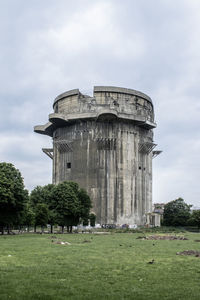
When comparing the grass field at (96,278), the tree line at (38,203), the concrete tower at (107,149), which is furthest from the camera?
the concrete tower at (107,149)

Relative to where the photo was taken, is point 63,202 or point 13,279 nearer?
point 13,279

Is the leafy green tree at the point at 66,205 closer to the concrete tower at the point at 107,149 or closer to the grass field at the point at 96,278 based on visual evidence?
the concrete tower at the point at 107,149

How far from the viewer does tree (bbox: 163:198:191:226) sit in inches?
4082

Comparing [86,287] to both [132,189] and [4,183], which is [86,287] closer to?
[4,183]

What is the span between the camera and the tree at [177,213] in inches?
4082

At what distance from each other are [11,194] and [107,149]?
2087 inches

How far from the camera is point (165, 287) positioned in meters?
11.9

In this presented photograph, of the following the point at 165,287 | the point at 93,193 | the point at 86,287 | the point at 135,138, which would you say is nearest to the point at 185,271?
the point at 165,287

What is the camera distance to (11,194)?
41.2m

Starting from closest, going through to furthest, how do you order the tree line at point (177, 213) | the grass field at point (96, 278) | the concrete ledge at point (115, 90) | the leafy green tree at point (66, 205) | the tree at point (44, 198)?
the grass field at point (96, 278), the tree at point (44, 198), the leafy green tree at point (66, 205), the concrete ledge at point (115, 90), the tree line at point (177, 213)

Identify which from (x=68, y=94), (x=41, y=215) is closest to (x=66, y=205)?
(x=41, y=215)

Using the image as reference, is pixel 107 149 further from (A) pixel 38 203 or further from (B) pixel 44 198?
(A) pixel 38 203

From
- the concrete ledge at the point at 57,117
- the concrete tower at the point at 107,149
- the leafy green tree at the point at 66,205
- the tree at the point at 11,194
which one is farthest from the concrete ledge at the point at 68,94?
the tree at the point at 11,194

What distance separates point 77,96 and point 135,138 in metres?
17.9
